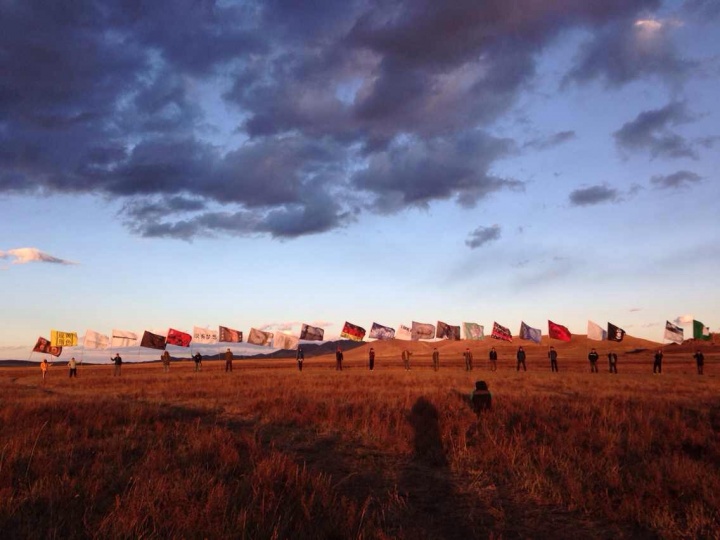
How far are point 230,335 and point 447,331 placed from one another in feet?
123

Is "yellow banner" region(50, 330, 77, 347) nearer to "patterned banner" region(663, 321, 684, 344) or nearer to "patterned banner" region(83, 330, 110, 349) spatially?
"patterned banner" region(83, 330, 110, 349)

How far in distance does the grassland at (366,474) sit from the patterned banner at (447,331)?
6815 centimetres

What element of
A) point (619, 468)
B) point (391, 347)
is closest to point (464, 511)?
point (619, 468)

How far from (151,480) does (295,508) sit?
6.72 feet

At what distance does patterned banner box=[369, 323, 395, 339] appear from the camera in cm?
7944

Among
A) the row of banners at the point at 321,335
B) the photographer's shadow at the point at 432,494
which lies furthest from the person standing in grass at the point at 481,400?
the row of banners at the point at 321,335

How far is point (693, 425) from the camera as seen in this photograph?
37.0ft

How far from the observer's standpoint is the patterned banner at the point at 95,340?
62.9 metres

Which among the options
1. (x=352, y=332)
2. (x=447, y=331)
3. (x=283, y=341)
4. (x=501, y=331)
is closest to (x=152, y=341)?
(x=283, y=341)

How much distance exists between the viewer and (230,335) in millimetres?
84062

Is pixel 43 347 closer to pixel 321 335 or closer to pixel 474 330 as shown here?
pixel 321 335

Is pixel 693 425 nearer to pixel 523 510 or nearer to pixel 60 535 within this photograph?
pixel 523 510

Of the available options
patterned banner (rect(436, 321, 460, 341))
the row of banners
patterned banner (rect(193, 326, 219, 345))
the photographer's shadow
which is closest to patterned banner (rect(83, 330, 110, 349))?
the row of banners

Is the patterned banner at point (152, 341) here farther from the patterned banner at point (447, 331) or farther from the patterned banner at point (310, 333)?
the patterned banner at point (447, 331)
